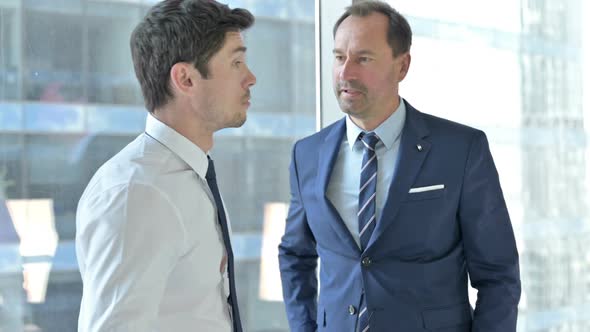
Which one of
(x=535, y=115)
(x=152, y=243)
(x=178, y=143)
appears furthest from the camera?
(x=535, y=115)

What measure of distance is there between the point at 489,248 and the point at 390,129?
46 centimetres

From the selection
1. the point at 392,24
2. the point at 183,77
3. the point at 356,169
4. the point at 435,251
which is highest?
the point at 392,24

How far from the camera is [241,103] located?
5.90ft

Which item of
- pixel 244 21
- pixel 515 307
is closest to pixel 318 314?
pixel 515 307

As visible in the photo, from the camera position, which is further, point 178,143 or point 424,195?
point 424,195

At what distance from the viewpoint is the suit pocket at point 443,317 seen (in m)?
2.23

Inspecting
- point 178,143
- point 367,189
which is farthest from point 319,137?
point 178,143

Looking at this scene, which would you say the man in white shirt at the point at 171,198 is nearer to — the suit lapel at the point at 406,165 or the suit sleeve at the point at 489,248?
the suit lapel at the point at 406,165

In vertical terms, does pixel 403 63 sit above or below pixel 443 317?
above

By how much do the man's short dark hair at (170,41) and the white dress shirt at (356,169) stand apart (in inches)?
31.6

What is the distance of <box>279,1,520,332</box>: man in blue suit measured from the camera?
2242 mm

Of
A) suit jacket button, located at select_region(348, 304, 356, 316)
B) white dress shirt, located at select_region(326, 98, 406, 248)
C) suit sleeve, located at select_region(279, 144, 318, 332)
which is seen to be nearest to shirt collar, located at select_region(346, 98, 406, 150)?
white dress shirt, located at select_region(326, 98, 406, 248)

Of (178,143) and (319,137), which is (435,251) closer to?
(319,137)

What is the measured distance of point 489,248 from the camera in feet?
7.32
